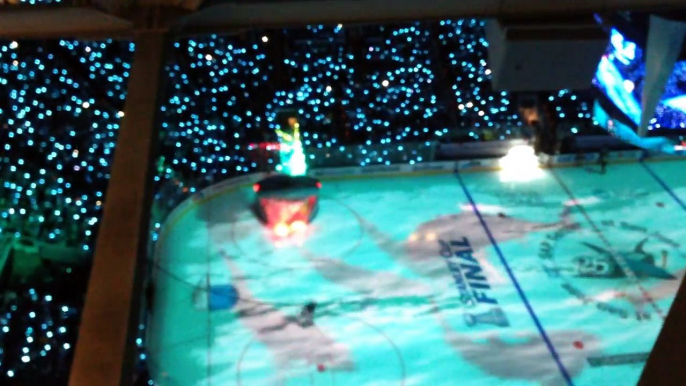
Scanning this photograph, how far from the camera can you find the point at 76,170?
12.6ft

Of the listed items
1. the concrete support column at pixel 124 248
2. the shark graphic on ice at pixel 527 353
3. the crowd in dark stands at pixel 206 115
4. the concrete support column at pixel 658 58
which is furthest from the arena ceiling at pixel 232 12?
the shark graphic on ice at pixel 527 353

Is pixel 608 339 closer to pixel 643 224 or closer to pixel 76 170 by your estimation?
pixel 643 224

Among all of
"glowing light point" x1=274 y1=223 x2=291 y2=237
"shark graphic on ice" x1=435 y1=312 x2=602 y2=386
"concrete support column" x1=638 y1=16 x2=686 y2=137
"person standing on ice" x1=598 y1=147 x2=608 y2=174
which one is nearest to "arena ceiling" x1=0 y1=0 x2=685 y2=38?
"concrete support column" x1=638 y1=16 x2=686 y2=137

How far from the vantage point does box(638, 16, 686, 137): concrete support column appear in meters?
3.08

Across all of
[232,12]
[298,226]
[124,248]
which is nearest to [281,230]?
[298,226]

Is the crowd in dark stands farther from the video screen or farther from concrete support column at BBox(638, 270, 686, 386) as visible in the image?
concrete support column at BBox(638, 270, 686, 386)

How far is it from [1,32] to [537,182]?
7.26ft

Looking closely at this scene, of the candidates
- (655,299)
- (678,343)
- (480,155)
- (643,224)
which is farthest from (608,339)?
(678,343)

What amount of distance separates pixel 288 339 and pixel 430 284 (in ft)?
1.89

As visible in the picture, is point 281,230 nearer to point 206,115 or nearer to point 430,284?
point 430,284

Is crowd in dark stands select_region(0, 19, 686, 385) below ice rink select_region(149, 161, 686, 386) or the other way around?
the other way around

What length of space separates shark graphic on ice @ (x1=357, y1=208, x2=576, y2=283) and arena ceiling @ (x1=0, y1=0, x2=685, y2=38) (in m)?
0.83

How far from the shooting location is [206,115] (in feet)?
15.0

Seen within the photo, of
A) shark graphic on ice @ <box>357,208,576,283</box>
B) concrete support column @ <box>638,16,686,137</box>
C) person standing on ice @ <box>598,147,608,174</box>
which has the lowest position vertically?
shark graphic on ice @ <box>357,208,576,283</box>
